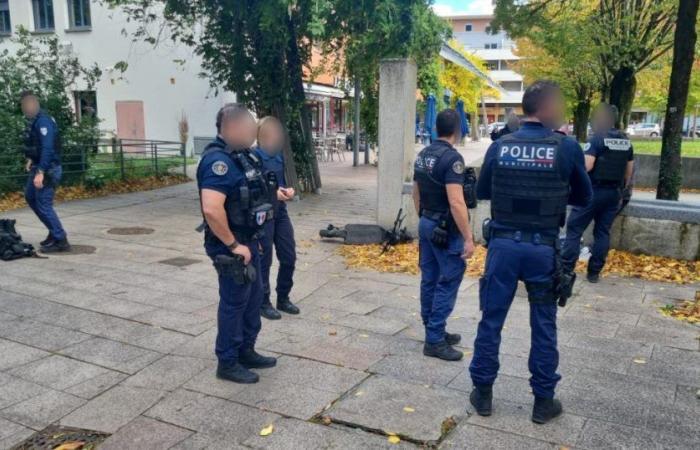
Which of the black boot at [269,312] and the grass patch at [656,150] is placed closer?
the black boot at [269,312]

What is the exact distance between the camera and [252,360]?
14.3ft

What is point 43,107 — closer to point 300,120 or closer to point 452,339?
point 300,120

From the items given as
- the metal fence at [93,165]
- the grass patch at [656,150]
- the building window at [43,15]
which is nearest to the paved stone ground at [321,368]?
the metal fence at [93,165]

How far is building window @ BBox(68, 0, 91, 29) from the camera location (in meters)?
23.2

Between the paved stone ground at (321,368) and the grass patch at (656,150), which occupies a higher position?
the grass patch at (656,150)

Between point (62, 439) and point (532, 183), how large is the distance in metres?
3.10

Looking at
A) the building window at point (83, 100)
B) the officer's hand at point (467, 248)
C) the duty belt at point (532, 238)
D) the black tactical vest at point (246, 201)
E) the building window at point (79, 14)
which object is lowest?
the officer's hand at point (467, 248)

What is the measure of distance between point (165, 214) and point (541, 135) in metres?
9.08

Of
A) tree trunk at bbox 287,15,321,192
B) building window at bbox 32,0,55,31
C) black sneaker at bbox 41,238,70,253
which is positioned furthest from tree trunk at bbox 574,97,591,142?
black sneaker at bbox 41,238,70,253

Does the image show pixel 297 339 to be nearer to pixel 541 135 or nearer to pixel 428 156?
pixel 428 156

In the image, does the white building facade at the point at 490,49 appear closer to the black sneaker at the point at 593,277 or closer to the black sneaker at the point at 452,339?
the black sneaker at the point at 593,277

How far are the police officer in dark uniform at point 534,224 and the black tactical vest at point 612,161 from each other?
310 centimetres

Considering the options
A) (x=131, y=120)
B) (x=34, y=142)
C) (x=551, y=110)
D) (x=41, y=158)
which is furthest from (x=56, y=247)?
(x=131, y=120)

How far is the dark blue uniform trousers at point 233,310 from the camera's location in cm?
402
